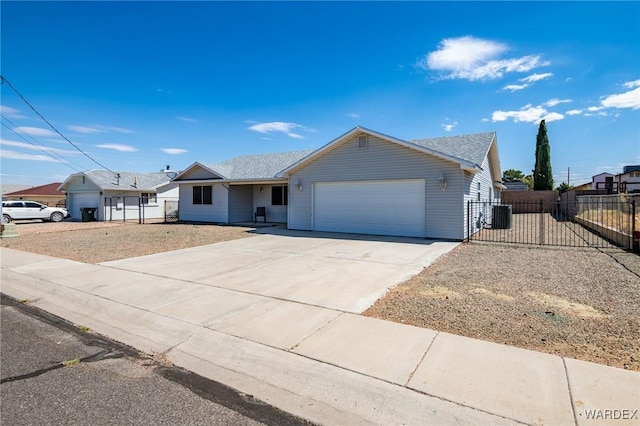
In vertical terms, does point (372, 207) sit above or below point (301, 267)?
above

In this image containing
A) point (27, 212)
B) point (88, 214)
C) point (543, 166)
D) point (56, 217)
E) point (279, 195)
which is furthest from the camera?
point (543, 166)

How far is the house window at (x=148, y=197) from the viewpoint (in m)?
27.8

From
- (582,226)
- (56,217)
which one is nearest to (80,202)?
(56,217)

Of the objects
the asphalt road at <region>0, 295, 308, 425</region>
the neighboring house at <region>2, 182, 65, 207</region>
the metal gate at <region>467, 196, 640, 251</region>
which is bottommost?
the asphalt road at <region>0, 295, 308, 425</region>

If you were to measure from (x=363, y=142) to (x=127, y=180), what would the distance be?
71.5 ft

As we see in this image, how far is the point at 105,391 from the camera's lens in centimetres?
317

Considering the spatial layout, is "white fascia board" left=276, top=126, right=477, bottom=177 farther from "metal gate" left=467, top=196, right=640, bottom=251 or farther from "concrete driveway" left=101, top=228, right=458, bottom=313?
"concrete driveway" left=101, top=228, right=458, bottom=313

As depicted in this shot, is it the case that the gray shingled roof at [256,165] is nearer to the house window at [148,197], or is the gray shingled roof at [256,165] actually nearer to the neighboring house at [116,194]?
the neighboring house at [116,194]

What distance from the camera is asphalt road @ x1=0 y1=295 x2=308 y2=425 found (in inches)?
109

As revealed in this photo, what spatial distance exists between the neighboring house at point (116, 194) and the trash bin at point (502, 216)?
21964mm

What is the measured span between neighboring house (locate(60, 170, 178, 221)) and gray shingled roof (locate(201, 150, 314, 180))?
256 inches

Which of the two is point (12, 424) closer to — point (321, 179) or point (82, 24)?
point (321, 179)

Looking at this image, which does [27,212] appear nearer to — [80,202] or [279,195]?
[80,202]

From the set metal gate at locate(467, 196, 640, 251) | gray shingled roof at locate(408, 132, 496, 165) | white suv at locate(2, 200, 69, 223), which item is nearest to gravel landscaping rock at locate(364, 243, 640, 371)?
metal gate at locate(467, 196, 640, 251)
